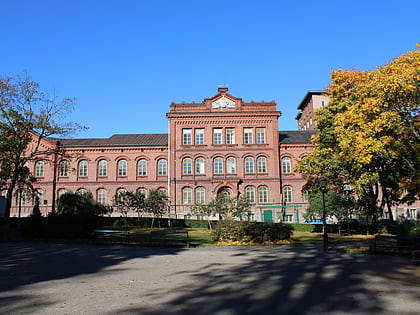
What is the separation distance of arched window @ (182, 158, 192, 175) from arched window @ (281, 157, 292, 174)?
1078cm

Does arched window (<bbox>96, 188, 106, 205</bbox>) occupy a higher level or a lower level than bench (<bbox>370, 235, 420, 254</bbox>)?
higher

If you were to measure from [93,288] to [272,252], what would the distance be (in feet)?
28.4

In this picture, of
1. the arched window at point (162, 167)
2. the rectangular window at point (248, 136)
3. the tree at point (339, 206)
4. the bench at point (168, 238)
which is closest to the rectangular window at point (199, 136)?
the arched window at point (162, 167)

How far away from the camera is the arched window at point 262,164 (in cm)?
4084

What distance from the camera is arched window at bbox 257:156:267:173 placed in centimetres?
4084

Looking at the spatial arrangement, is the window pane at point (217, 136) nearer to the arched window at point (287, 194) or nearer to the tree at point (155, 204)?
the arched window at point (287, 194)

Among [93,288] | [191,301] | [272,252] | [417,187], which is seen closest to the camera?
[191,301]

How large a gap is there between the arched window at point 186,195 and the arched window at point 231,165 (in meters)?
4.98

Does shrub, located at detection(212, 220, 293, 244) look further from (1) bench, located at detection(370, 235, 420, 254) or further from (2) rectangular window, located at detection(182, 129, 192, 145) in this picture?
(2) rectangular window, located at detection(182, 129, 192, 145)

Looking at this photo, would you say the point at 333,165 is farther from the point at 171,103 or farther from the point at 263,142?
the point at 171,103

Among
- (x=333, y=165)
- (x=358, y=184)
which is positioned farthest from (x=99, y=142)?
(x=358, y=184)

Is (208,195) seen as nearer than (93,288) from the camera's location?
No

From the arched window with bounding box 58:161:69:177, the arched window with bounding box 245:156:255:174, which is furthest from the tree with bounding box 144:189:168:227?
the arched window with bounding box 58:161:69:177

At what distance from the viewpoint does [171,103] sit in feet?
136
